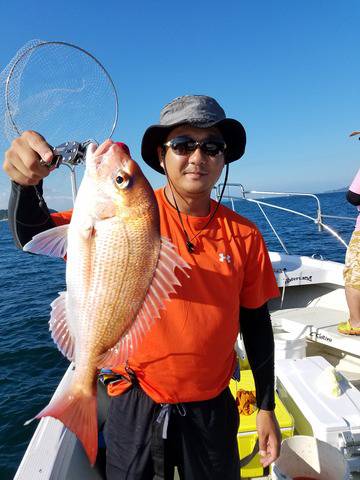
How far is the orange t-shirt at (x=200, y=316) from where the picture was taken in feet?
6.52

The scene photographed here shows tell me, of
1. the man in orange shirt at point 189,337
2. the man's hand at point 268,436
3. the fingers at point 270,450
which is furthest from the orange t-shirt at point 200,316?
the fingers at point 270,450

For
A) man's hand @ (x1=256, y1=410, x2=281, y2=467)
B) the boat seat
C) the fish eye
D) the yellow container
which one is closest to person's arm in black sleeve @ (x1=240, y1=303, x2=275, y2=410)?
man's hand @ (x1=256, y1=410, x2=281, y2=467)

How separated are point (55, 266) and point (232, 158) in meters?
18.2

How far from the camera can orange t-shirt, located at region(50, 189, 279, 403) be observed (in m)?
1.99

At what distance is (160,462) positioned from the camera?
2.04 meters

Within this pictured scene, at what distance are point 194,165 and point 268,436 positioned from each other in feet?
7.01

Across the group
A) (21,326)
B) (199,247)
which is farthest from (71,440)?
(21,326)

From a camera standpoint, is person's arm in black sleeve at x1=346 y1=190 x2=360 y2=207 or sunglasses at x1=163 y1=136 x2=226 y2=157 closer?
sunglasses at x1=163 y1=136 x2=226 y2=157

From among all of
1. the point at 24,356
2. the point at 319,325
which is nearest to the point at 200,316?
the point at 319,325

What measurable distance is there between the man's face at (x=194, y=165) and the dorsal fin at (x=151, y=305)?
0.65m

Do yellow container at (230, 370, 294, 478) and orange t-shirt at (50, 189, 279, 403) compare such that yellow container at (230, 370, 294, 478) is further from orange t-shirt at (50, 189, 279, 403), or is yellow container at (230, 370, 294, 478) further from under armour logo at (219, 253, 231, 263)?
under armour logo at (219, 253, 231, 263)

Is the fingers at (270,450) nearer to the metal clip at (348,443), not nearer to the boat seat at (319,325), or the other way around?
the metal clip at (348,443)

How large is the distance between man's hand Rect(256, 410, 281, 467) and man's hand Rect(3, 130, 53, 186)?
92.0 inches

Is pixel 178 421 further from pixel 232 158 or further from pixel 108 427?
pixel 232 158
